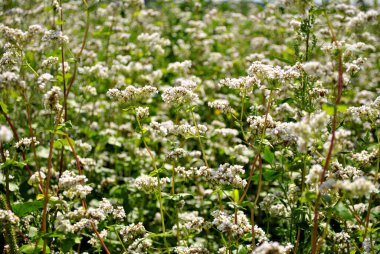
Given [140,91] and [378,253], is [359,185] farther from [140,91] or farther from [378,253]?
[140,91]

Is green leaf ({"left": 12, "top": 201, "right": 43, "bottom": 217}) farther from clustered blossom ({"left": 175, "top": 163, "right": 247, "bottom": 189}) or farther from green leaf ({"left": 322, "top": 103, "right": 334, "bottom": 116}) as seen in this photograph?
green leaf ({"left": 322, "top": 103, "right": 334, "bottom": 116})

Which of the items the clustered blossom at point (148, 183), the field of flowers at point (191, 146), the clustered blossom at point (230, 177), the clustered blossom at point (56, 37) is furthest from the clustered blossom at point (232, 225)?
the clustered blossom at point (56, 37)

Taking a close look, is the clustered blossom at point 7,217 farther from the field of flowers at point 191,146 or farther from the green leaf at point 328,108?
the green leaf at point 328,108

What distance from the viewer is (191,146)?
27.1ft

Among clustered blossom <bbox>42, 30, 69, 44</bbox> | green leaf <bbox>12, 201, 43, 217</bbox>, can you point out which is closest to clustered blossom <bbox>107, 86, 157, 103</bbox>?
clustered blossom <bbox>42, 30, 69, 44</bbox>

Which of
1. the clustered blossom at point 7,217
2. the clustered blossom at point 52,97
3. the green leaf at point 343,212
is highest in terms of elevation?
the clustered blossom at point 52,97

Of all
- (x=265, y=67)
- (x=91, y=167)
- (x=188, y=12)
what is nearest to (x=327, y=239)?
(x=265, y=67)

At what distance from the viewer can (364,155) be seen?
4.58 metres

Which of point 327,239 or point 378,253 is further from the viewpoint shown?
point 327,239

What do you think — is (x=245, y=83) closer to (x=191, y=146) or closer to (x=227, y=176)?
(x=227, y=176)

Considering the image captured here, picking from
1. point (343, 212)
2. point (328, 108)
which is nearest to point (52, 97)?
point (328, 108)

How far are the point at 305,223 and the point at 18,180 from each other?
3.36 metres

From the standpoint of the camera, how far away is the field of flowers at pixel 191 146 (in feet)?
13.5

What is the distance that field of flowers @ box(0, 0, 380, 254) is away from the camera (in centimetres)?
412
